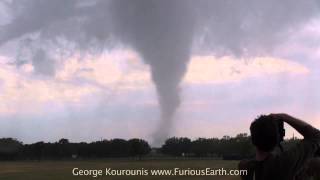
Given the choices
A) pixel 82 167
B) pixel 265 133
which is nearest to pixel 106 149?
pixel 82 167

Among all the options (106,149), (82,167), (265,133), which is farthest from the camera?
(106,149)

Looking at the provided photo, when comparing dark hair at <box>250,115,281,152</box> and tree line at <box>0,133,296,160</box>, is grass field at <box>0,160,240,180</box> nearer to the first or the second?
dark hair at <box>250,115,281,152</box>

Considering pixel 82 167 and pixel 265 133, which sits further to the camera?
pixel 82 167

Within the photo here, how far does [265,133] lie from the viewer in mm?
3160

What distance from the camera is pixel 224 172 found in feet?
171

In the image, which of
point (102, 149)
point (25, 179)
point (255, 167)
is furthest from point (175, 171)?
point (102, 149)

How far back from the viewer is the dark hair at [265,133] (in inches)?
124

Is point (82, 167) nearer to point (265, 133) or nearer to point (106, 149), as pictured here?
point (265, 133)

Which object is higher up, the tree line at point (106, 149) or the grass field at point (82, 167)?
the tree line at point (106, 149)

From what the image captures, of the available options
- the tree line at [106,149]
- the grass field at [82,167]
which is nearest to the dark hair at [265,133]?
the grass field at [82,167]

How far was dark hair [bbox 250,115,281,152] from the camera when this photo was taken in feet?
10.3

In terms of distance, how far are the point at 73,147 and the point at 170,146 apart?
3826cm

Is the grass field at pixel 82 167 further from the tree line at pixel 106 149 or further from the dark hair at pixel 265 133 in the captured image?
the tree line at pixel 106 149

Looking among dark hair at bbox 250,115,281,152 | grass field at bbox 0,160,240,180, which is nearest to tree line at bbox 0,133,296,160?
grass field at bbox 0,160,240,180
